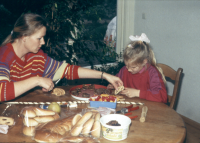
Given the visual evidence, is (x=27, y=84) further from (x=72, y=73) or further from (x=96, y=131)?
(x=96, y=131)

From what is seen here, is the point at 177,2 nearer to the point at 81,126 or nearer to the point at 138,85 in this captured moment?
the point at 138,85

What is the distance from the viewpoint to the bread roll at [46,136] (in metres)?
0.98

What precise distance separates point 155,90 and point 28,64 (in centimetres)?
116

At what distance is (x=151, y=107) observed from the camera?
1.48m

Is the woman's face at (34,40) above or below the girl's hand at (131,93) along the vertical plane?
above

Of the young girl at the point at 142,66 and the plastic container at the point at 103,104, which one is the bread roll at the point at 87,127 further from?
the young girl at the point at 142,66

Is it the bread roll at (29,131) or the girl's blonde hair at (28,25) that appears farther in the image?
the girl's blonde hair at (28,25)

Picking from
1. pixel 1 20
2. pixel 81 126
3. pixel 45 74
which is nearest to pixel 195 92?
pixel 45 74

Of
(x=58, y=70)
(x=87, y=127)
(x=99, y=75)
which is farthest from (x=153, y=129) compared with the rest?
(x=58, y=70)

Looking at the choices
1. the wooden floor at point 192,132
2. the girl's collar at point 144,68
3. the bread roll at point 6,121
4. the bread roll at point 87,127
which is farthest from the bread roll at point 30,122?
the wooden floor at point 192,132

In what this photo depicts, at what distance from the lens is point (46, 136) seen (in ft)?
3.22

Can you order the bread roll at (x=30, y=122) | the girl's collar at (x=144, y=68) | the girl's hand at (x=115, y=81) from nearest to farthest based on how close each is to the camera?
the bread roll at (x=30, y=122) < the girl's hand at (x=115, y=81) < the girl's collar at (x=144, y=68)

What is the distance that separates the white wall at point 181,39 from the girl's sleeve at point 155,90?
3.66 ft

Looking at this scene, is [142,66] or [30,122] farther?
[142,66]
